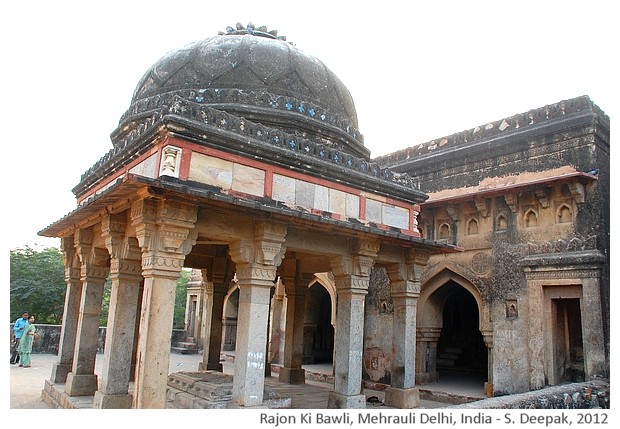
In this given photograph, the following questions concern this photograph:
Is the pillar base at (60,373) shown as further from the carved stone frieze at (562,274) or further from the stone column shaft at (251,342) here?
the carved stone frieze at (562,274)

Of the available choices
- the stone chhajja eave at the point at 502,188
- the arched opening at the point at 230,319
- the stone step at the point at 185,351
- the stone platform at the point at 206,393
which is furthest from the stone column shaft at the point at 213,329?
the stone step at the point at 185,351

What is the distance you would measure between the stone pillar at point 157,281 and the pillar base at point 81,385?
2650mm

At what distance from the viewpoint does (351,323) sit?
7.73m

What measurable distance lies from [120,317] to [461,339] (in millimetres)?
11806

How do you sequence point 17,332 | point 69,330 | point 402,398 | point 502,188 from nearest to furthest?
point 402,398, point 69,330, point 502,188, point 17,332

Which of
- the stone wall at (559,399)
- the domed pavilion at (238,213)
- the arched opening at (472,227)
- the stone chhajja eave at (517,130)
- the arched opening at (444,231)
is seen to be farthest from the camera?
the arched opening at (444,231)

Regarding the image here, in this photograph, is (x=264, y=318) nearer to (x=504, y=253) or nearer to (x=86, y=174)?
(x=86, y=174)

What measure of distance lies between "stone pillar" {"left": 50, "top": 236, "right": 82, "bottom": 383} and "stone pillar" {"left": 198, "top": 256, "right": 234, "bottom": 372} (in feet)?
8.65

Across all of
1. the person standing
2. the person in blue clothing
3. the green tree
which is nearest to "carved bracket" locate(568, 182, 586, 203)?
the person standing

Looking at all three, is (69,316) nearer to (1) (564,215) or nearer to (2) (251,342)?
(2) (251,342)

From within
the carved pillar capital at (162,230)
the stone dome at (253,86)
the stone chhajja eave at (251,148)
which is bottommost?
the carved pillar capital at (162,230)

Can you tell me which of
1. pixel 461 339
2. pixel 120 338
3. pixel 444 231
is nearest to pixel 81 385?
pixel 120 338

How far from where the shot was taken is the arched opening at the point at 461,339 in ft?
50.1

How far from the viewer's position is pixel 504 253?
34.7ft
